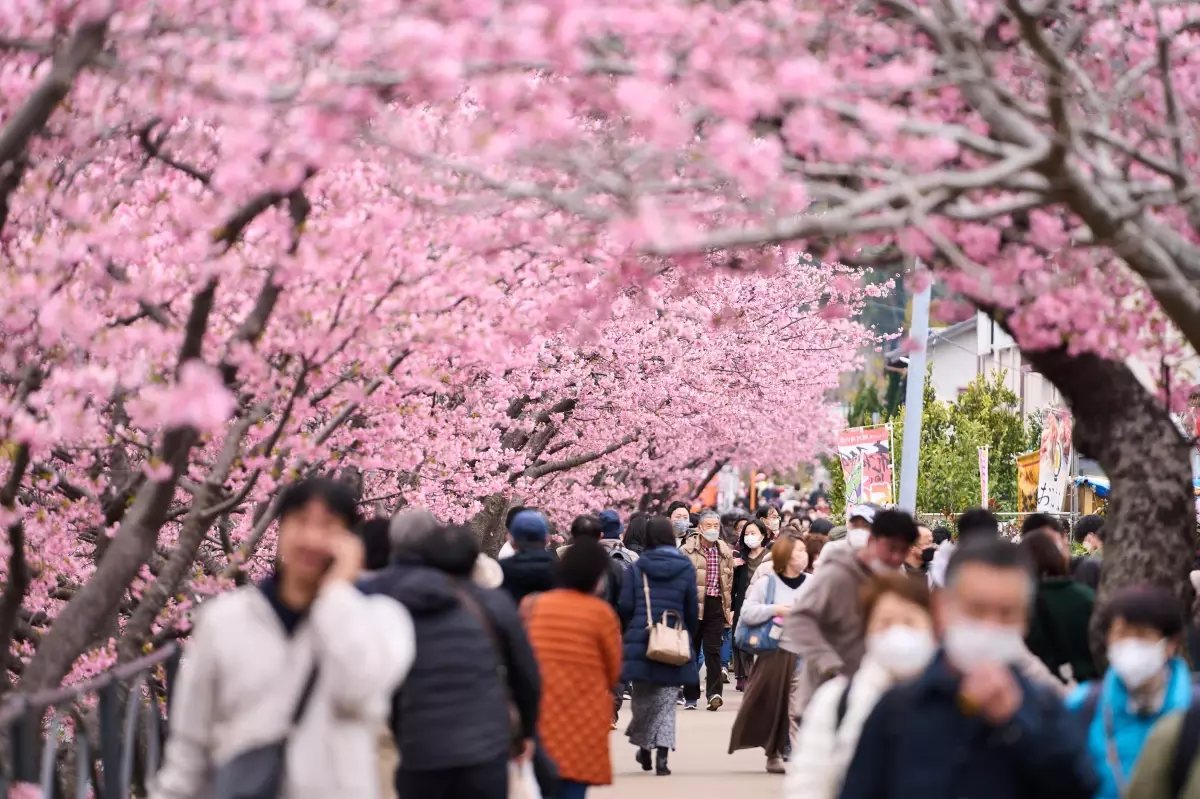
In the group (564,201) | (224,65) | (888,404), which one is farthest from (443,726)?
(888,404)

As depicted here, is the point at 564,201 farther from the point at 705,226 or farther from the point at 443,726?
the point at 705,226

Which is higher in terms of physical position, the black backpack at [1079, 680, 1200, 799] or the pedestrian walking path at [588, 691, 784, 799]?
the black backpack at [1079, 680, 1200, 799]

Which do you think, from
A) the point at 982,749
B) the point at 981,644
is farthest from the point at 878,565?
the point at 981,644

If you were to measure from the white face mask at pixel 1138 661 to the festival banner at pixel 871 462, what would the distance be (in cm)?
1704

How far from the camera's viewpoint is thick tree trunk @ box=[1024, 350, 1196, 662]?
9.07m

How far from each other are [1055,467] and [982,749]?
2072 cm

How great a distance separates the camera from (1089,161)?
665 cm

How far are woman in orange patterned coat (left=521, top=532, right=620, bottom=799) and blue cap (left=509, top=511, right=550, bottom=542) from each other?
0.48 m

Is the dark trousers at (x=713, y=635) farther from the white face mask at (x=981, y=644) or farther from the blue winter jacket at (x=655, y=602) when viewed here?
the white face mask at (x=981, y=644)

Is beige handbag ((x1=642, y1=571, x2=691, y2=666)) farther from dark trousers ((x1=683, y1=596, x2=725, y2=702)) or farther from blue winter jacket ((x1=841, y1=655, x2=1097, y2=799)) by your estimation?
blue winter jacket ((x1=841, y1=655, x2=1097, y2=799))

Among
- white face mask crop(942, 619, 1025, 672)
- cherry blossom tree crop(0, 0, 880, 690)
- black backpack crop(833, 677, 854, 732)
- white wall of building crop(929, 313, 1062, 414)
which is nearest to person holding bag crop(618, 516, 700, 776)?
cherry blossom tree crop(0, 0, 880, 690)

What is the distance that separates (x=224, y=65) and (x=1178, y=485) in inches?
199

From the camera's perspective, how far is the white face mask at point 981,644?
411 centimetres

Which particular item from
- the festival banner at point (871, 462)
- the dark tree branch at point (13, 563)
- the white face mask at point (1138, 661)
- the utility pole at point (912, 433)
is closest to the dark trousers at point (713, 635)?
A: the utility pole at point (912, 433)
